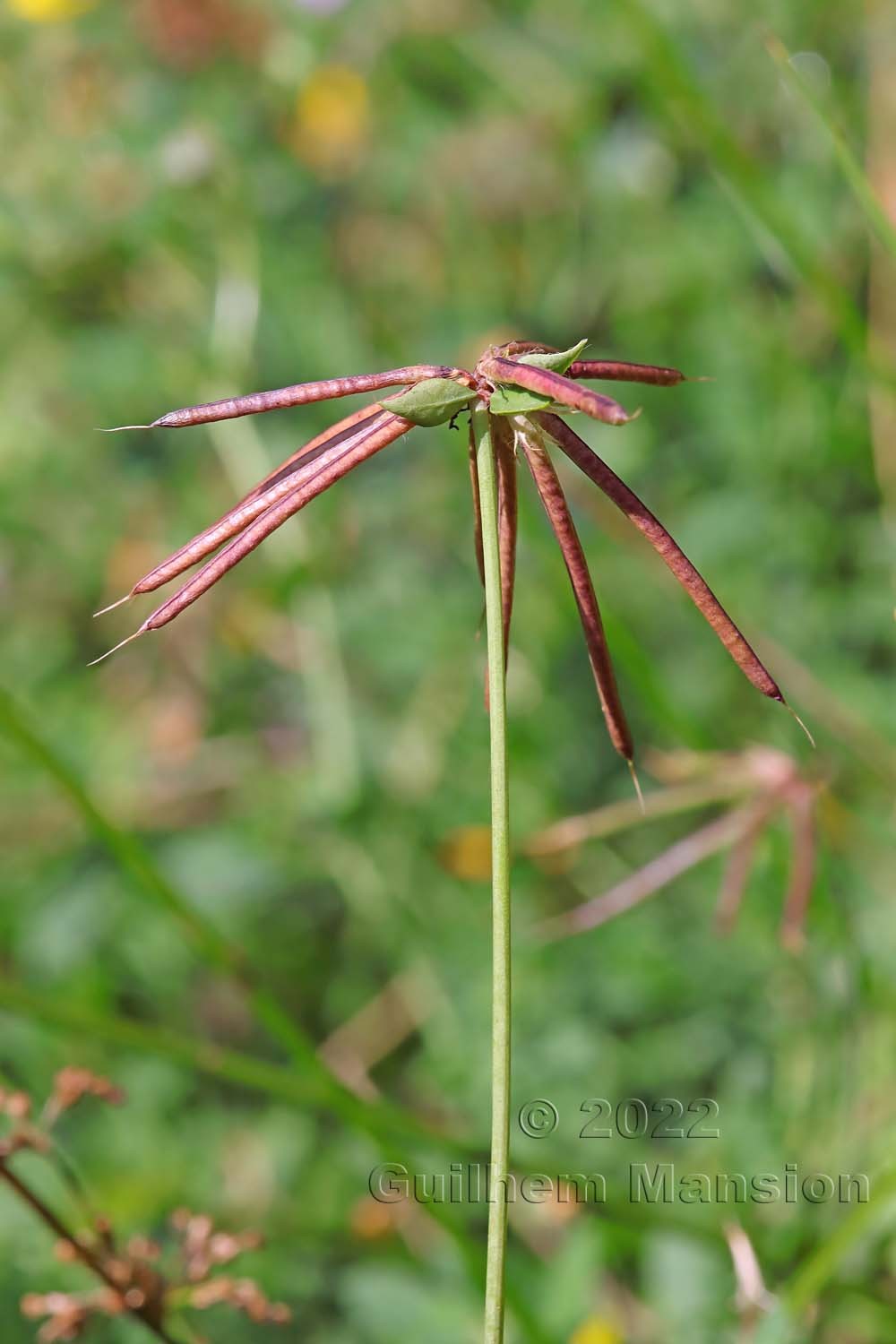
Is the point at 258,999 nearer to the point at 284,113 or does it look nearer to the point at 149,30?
the point at 284,113

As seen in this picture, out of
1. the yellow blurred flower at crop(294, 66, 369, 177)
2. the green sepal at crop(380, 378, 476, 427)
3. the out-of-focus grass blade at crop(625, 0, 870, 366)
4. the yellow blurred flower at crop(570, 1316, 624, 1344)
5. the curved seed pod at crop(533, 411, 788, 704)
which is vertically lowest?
the yellow blurred flower at crop(570, 1316, 624, 1344)

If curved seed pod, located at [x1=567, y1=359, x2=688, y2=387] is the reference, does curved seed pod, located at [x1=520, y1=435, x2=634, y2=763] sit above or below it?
below

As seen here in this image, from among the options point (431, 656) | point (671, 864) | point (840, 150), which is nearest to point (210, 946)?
point (671, 864)

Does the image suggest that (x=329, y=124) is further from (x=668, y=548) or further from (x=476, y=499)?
(x=668, y=548)

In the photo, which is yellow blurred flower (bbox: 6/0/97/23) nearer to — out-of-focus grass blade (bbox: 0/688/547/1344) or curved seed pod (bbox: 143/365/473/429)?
out-of-focus grass blade (bbox: 0/688/547/1344)

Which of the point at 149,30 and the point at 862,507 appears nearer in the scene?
the point at 862,507

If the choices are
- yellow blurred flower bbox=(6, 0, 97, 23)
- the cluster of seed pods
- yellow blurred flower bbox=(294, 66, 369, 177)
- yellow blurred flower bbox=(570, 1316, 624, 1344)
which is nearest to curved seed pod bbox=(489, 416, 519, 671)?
the cluster of seed pods

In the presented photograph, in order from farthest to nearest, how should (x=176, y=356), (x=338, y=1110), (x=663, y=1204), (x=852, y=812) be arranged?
(x=176, y=356) < (x=852, y=812) < (x=663, y=1204) < (x=338, y=1110)

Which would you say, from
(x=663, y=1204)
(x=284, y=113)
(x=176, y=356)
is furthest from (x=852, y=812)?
(x=284, y=113)
